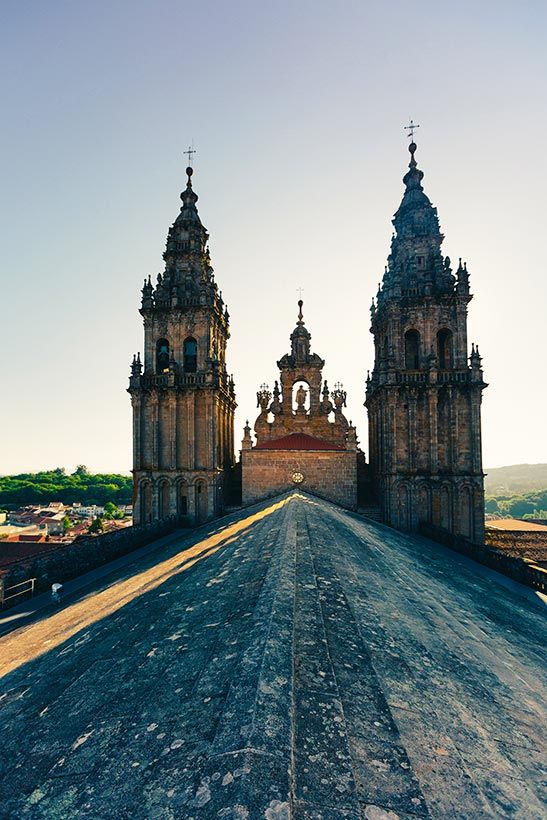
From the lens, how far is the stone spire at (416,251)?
28656mm

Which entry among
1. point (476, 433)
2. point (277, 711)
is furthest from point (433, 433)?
point (277, 711)

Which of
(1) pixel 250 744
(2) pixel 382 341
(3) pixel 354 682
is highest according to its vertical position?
(2) pixel 382 341

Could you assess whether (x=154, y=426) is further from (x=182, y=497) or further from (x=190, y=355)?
(x=190, y=355)

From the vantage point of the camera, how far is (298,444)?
27.8m

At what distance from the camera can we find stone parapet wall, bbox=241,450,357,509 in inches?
1023

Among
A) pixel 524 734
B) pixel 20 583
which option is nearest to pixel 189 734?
pixel 524 734

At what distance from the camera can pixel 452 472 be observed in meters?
26.7

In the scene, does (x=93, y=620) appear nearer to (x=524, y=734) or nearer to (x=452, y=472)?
(x=524, y=734)

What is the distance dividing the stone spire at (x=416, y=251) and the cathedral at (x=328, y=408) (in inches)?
3.5

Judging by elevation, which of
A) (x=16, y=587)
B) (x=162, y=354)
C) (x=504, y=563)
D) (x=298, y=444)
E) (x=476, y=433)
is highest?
(x=162, y=354)

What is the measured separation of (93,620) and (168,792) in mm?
6378

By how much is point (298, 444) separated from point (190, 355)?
1046cm

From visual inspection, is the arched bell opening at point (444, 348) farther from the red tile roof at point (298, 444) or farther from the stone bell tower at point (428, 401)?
the red tile roof at point (298, 444)

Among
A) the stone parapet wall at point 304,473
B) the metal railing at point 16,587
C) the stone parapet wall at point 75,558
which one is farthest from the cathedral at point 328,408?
the metal railing at point 16,587
